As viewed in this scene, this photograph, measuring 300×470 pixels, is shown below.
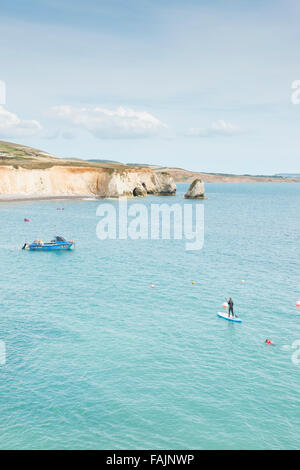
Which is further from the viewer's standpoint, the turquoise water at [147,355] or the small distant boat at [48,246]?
the small distant boat at [48,246]

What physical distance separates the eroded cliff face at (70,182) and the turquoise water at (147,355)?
93528mm

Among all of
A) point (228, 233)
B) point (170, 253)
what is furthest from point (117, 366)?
point (228, 233)

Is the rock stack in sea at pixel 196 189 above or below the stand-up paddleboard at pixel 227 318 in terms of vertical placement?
above

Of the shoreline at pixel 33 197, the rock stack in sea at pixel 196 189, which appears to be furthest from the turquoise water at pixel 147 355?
the rock stack in sea at pixel 196 189

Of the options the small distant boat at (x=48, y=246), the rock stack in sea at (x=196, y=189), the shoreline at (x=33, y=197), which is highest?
the rock stack in sea at (x=196, y=189)

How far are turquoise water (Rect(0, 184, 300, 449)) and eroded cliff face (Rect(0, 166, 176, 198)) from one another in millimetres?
93528

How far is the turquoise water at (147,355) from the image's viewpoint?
855 inches

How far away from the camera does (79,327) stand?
3462 centimetres

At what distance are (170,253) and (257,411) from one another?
145 feet

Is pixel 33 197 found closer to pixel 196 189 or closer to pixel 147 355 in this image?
pixel 196 189

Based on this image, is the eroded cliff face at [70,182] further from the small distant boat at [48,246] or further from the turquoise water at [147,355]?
the turquoise water at [147,355]

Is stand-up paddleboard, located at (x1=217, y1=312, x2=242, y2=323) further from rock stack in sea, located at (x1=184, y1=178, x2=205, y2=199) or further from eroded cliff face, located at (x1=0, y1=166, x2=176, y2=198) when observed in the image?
rock stack in sea, located at (x1=184, y1=178, x2=205, y2=199)

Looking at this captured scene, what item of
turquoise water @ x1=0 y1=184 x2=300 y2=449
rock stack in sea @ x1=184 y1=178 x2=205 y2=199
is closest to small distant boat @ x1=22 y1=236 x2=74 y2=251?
turquoise water @ x1=0 y1=184 x2=300 y2=449

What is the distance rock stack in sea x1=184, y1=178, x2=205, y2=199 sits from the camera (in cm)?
18125
